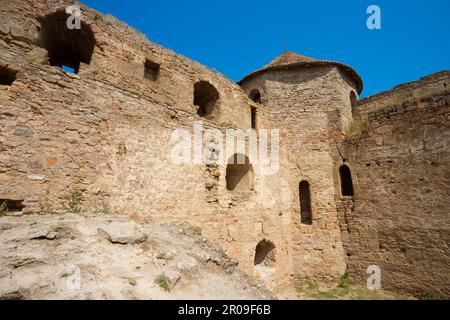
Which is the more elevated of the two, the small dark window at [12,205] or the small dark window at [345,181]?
the small dark window at [345,181]

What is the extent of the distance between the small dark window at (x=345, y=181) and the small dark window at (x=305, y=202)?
133 centimetres

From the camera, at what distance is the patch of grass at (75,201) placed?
4.54 meters

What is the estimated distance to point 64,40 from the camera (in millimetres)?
7602

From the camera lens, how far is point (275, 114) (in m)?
10.8

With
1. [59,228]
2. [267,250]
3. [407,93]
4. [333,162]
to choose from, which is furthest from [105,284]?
[407,93]

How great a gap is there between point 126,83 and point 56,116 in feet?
10.2

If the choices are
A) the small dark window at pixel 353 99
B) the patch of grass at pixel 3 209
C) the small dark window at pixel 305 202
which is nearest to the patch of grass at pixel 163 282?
the patch of grass at pixel 3 209

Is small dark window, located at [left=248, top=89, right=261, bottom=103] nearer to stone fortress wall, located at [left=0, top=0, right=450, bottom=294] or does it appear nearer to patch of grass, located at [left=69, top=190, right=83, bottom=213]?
stone fortress wall, located at [left=0, top=0, right=450, bottom=294]

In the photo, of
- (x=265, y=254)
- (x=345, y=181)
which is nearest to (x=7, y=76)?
(x=265, y=254)

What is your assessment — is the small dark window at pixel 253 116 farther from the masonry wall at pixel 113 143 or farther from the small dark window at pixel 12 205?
the small dark window at pixel 12 205

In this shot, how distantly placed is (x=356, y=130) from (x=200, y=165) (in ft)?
22.0

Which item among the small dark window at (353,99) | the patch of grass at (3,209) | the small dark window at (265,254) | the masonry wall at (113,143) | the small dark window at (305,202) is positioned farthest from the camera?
the small dark window at (353,99)

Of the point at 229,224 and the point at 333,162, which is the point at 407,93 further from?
the point at 229,224

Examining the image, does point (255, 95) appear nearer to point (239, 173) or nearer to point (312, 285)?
point (239, 173)
